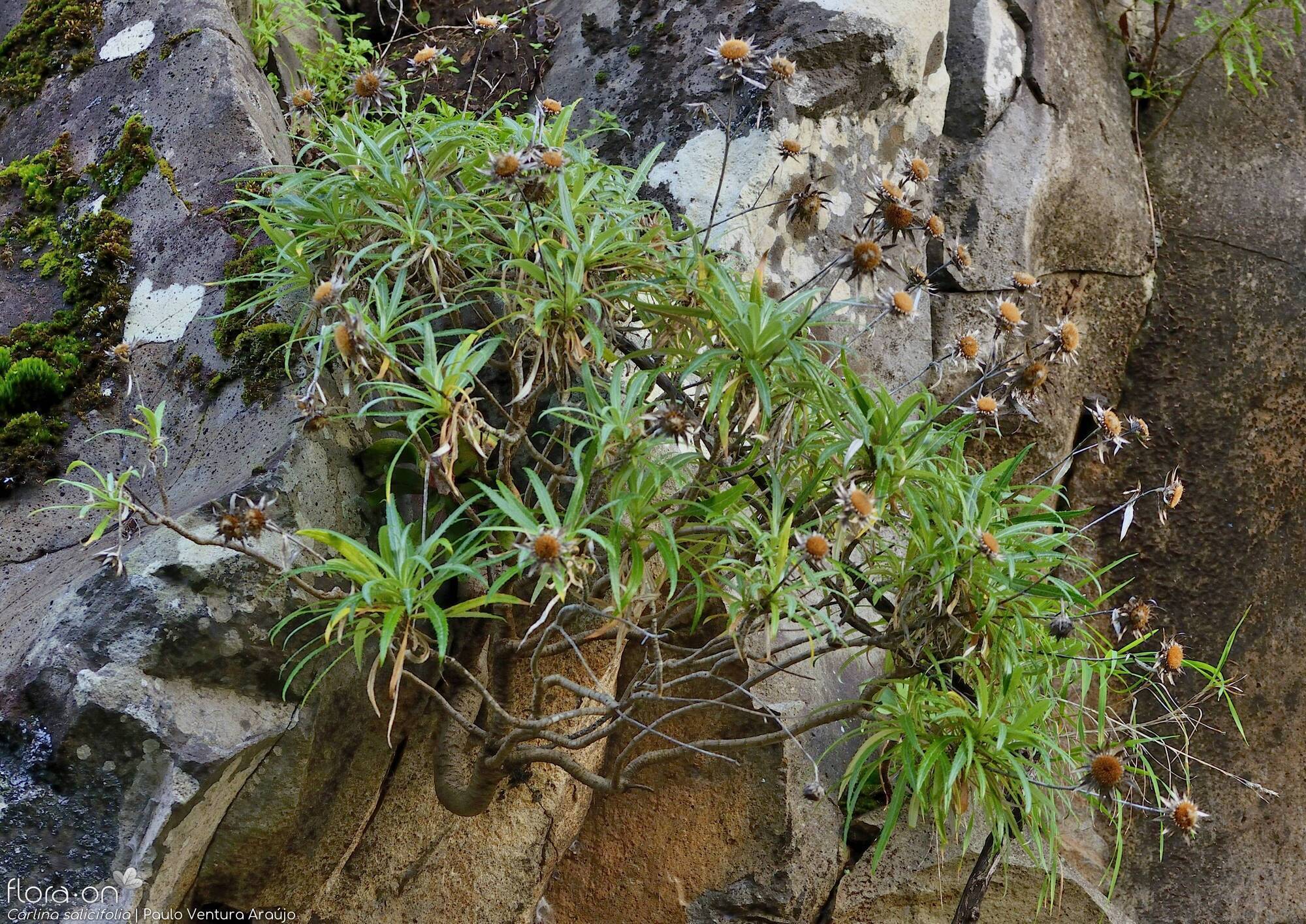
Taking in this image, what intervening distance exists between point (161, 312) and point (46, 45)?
1.34m

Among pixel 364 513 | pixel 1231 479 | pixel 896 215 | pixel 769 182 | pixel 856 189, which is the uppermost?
pixel 896 215

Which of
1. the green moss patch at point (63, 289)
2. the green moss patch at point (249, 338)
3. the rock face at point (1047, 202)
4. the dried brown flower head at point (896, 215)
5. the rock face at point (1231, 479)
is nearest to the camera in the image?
the dried brown flower head at point (896, 215)

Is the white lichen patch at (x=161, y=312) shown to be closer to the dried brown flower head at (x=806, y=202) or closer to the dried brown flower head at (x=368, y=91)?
the dried brown flower head at (x=368, y=91)

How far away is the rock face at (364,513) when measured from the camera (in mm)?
2256

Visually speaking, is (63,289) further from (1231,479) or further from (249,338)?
(1231,479)

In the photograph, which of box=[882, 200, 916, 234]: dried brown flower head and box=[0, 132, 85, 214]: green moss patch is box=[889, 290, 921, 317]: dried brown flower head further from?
box=[0, 132, 85, 214]: green moss patch

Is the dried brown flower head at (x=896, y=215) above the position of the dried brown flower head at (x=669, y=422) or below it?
above

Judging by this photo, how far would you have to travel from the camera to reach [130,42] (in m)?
3.45

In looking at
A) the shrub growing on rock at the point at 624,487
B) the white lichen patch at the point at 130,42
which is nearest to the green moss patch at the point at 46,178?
the white lichen patch at the point at 130,42

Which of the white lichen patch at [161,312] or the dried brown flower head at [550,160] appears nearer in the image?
the dried brown flower head at [550,160]

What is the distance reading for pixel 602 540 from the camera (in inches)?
80.9

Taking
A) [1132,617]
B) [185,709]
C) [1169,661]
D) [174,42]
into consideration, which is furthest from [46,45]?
[1169,661]

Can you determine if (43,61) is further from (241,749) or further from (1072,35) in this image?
(1072,35)

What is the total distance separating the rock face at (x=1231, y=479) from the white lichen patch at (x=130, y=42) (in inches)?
142
